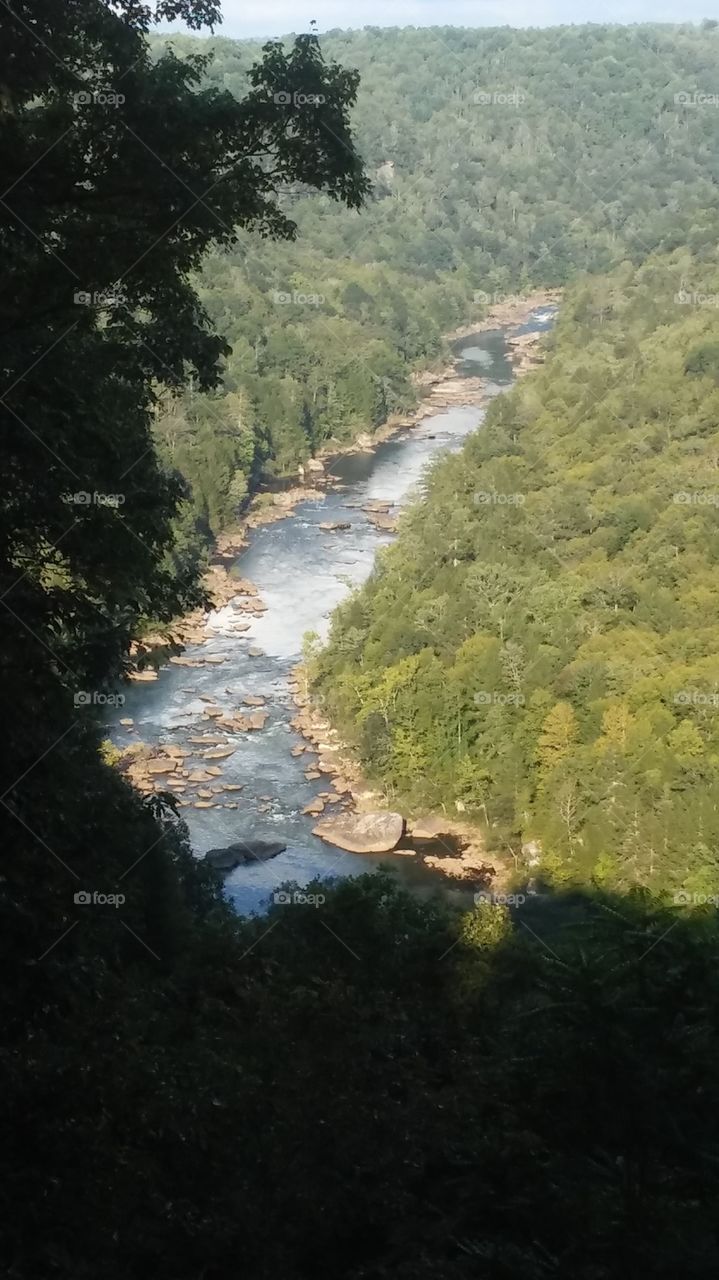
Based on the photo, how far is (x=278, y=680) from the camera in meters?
33.4

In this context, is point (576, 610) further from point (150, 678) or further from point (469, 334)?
point (469, 334)

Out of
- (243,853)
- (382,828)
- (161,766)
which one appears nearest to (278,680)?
(161,766)

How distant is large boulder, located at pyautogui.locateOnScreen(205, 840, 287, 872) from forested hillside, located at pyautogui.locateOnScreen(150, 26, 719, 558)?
22.0 m

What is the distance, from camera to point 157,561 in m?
6.80

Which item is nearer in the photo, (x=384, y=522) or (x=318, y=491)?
(x=384, y=522)

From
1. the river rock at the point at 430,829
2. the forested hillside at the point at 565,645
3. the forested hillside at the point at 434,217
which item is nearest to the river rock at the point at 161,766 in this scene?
the forested hillside at the point at 565,645

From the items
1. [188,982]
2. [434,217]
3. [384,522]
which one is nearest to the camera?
[188,982]

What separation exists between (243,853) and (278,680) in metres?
10.2

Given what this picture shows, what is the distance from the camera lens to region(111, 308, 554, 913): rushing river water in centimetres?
2466

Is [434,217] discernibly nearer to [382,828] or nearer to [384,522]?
[384,522]

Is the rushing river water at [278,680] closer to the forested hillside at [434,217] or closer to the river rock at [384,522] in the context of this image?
the river rock at [384,522]

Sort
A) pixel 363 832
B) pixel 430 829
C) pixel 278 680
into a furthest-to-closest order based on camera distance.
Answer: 1. pixel 278 680
2. pixel 430 829
3. pixel 363 832

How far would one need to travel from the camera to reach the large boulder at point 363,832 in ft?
82.9

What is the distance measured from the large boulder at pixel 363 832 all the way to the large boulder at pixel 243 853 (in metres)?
1.36
